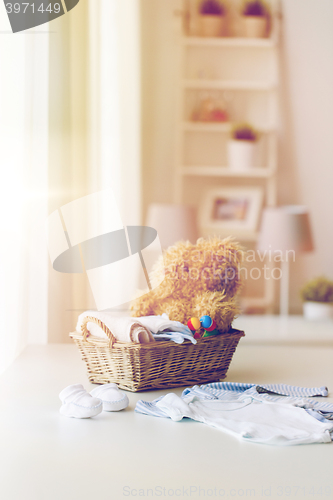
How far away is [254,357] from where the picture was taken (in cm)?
140

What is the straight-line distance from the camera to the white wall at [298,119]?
172 centimetres

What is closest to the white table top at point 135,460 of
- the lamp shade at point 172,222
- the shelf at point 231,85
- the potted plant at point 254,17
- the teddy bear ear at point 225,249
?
the teddy bear ear at point 225,249

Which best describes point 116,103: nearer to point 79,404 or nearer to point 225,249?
point 225,249

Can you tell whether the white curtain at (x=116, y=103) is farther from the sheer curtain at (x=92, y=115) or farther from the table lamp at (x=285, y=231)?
the table lamp at (x=285, y=231)

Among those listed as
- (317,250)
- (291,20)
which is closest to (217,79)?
(291,20)

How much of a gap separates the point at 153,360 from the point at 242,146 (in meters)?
1.00

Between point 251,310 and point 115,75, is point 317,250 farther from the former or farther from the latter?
point 115,75

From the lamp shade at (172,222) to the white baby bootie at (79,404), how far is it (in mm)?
872

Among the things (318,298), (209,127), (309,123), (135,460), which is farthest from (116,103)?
(135,460)

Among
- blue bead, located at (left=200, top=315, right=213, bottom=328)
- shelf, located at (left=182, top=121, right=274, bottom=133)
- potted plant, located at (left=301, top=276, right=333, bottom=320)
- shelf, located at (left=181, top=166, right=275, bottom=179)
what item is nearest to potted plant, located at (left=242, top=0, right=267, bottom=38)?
shelf, located at (left=182, top=121, right=274, bottom=133)

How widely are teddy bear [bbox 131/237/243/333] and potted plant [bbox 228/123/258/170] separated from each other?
0.63 m

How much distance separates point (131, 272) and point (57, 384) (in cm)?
62

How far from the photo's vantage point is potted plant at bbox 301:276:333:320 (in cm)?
175

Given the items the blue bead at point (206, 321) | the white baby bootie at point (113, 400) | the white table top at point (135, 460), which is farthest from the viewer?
the blue bead at point (206, 321)
